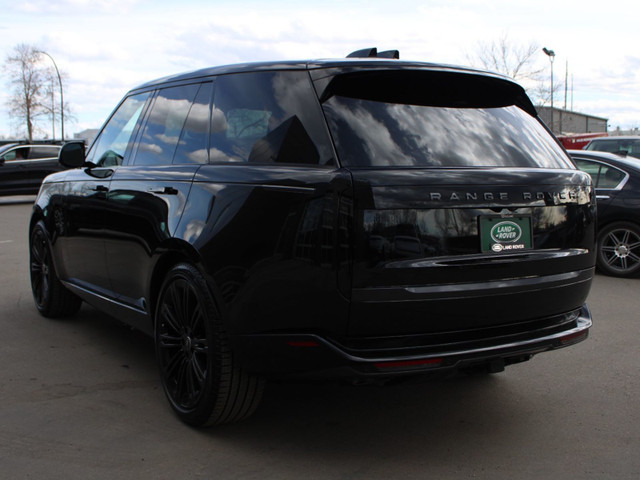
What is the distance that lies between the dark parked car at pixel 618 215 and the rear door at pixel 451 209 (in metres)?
5.26

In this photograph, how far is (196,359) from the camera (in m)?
3.80

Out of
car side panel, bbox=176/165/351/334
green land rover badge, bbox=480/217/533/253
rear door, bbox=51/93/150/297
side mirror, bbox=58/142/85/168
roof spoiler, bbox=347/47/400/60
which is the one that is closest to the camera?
car side panel, bbox=176/165/351/334

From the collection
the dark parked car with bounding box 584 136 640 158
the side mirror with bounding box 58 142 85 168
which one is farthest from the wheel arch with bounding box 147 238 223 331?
the dark parked car with bounding box 584 136 640 158

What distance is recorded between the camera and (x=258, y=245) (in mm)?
3330

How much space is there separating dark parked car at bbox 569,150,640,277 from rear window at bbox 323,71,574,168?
530cm

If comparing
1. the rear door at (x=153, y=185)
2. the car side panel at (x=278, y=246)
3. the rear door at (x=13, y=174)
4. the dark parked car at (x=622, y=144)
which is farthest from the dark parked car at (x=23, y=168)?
the car side panel at (x=278, y=246)

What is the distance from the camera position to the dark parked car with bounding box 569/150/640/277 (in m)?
8.66

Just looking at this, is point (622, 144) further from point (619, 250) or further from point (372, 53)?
point (372, 53)

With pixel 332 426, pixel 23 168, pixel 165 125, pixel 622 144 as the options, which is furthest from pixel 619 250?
pixel 23 168

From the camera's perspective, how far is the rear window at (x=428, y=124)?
334 cm

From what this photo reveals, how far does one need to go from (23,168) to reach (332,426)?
1944cm

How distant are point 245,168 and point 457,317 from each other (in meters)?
1.21

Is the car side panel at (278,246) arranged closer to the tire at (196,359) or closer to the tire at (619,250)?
the tire at (196,359)

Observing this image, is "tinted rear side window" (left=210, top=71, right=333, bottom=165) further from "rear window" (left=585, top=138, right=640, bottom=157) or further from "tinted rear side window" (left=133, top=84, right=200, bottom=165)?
"rear window" (left=585, top=138, right=640, bottom=157)
